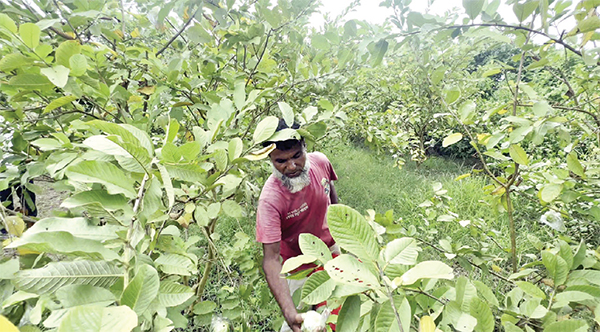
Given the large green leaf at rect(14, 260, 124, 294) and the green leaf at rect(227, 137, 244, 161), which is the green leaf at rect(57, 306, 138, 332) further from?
the green leaf at rect(227, 137, 244, 161)

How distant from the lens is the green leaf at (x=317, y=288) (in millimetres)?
500

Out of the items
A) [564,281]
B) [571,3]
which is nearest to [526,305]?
[564,281]

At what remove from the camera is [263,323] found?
94.3 inches

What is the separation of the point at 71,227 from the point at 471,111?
1.22 metres

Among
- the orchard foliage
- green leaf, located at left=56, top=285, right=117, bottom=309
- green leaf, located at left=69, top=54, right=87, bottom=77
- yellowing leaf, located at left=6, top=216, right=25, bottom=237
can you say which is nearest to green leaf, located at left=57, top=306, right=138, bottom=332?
the orchard foliage

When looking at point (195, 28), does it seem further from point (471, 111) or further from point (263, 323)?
point (263, 323)

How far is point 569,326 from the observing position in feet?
1.64

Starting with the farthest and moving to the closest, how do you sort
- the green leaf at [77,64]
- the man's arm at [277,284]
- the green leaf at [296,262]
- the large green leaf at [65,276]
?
the man's arm at [277,284]
the green leaf at [77,64]
the green leaf at [296,262]
the large green leaf at [65,276]

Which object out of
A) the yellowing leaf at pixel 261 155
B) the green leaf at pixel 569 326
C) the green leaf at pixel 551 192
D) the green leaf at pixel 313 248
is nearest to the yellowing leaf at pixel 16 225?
the yellowing leaf at pixel 261 155

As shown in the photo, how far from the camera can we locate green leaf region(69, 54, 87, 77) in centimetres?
78

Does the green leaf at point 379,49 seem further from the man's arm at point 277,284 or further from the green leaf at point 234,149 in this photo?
the man's arm at point 277,284

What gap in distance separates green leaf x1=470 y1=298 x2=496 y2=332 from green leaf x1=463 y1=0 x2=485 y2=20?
647mm

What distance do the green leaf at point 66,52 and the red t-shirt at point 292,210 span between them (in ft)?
3.43

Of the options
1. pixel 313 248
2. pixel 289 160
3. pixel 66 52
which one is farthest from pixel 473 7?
pixel 289 160
